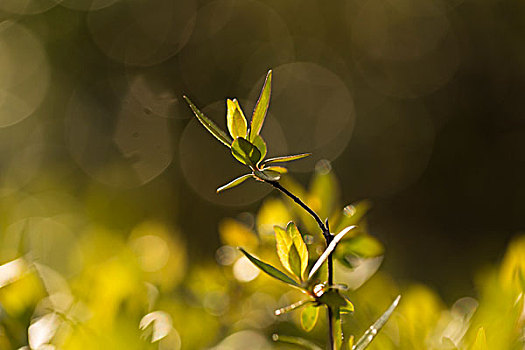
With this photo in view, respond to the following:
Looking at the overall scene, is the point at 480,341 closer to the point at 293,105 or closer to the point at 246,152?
the point at 246,152

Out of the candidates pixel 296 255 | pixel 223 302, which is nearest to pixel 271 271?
pixel 296 255

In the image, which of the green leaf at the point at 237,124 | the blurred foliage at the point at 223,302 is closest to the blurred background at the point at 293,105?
the blurred foliage at the point at 223,302

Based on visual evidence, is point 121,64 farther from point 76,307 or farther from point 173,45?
point 76,307

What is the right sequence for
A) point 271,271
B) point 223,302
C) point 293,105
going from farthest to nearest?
point 293,105 < point 223,302 < point 271,271

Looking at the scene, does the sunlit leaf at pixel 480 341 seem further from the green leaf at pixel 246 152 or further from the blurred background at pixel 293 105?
the blurred background at pixel 293 105

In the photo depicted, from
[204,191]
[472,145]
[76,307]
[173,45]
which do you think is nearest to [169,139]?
Answer: [204,191]

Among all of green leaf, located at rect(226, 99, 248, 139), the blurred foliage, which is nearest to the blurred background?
the blurred foliage
